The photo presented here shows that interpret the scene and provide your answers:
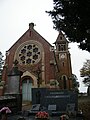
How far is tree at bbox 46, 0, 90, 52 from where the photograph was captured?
11.0m

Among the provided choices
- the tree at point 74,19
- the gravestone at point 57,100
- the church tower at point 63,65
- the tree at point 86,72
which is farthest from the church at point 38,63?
the tree at point 74,19

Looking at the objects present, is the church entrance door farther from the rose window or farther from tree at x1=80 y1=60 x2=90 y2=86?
tree at x1=80 y1=60 x2=90 y2=86

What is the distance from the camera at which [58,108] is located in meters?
14.9

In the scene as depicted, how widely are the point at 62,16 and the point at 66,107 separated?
19.2 ft

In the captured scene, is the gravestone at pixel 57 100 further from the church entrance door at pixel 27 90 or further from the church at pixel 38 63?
the church entrance door at pixel 27 90

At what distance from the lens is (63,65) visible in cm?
4116

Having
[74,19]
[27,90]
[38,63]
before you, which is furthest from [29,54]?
[74,19]

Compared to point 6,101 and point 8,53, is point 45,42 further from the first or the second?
point 6,101

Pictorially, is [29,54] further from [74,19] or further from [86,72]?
[74,19]

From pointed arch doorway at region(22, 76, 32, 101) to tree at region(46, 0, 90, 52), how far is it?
75.8 ft

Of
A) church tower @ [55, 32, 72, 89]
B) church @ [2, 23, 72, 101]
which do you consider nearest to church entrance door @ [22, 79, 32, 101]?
church @ [2, 23, 72, 101]

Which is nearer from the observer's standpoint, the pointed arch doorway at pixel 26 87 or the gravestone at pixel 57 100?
the gravestone at pixel 57 100

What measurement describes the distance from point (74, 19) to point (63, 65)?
29578 millimetres

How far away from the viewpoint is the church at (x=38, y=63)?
35656mm
